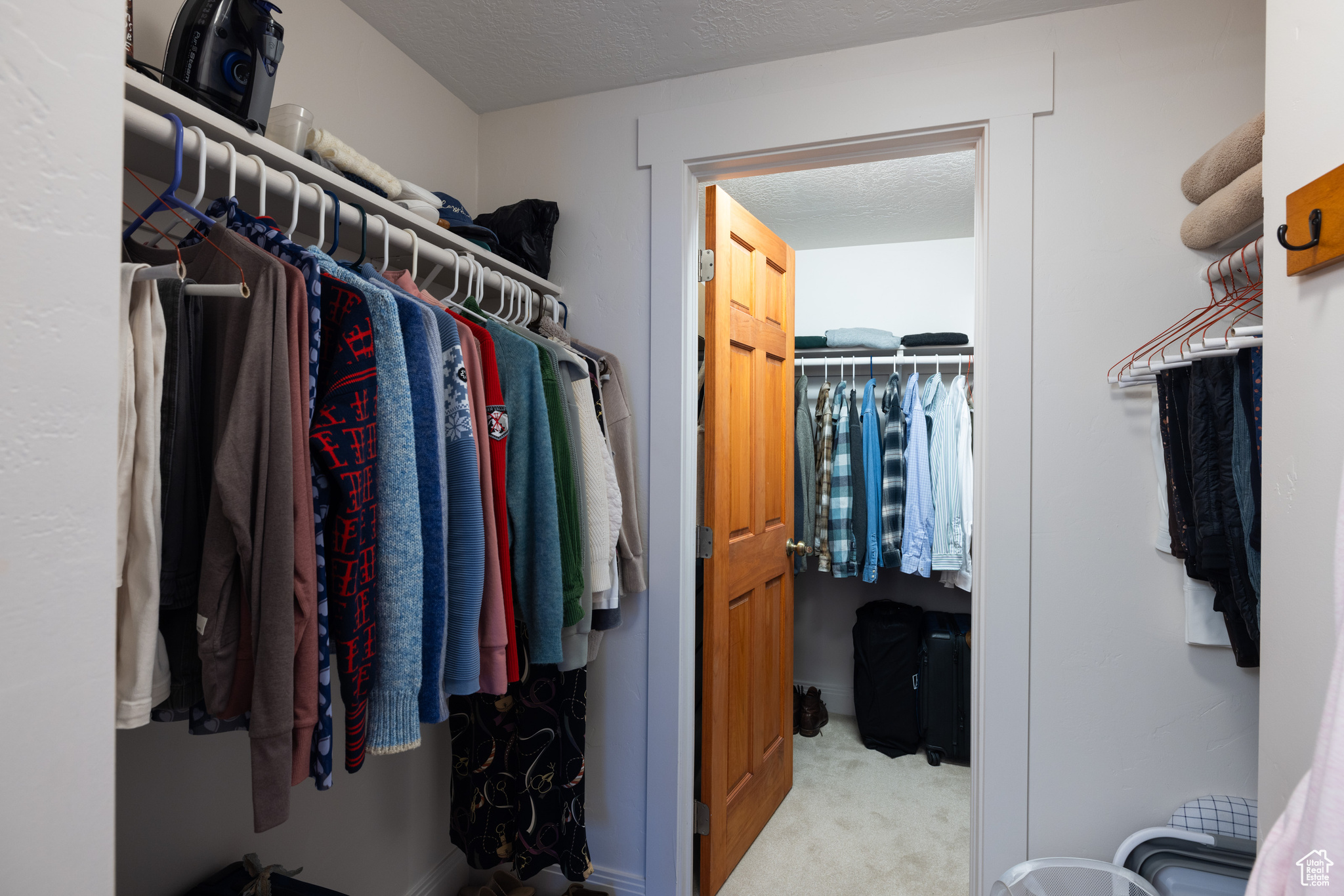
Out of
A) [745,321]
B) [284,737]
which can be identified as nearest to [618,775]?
[284,737]

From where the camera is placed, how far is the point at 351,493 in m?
0.92

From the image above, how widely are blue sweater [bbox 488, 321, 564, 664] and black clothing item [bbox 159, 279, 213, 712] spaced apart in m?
0.50

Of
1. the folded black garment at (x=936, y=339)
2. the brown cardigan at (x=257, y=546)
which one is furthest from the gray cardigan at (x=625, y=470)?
the folded black garment at (x=936, y=339)

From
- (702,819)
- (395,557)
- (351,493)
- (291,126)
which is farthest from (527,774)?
(291,126)

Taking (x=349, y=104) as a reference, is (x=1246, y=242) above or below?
below

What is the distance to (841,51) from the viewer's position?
1681mm

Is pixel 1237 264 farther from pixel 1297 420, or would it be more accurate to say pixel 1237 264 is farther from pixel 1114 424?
pixel 1297 420

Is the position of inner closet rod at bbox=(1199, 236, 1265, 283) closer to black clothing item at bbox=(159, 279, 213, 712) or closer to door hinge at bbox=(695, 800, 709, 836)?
black clothing item at bbox=(159, 279, 213, 712)

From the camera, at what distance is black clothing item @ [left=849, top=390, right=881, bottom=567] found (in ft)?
9.60

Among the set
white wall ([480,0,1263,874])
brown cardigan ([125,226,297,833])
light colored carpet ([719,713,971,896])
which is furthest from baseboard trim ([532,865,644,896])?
brown cardigan ([125,226,297,833])

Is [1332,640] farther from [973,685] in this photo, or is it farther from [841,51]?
[841,51]

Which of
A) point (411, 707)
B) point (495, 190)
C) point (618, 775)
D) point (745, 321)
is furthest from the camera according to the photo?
point (745, 321)

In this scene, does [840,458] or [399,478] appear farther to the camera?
[840,458]

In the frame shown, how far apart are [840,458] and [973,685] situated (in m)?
1.45
